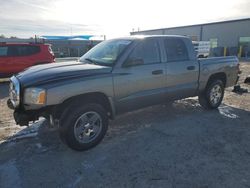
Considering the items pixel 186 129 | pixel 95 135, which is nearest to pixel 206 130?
pixel 186 129

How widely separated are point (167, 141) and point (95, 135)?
51.9 inches

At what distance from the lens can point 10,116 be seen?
5906 millimetres

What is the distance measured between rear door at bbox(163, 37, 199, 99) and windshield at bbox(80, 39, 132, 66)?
1.01 meters

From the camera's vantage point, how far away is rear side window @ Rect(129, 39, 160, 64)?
459 centimetres

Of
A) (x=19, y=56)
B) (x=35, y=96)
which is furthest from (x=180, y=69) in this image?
(x=19, y=56)

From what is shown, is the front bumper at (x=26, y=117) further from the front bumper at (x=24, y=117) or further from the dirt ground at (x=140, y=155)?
the dirt ground at (x=140, y=155)

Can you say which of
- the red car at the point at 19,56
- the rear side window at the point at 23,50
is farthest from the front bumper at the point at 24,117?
the rear side window at the point at 23,50

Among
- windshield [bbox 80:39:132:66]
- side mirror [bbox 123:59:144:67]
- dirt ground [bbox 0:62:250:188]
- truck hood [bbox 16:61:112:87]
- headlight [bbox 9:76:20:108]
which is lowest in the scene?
dirt ground [bbox 0:62:250:188]

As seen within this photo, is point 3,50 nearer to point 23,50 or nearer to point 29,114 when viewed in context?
point 23,50

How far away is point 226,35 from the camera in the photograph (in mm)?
33500

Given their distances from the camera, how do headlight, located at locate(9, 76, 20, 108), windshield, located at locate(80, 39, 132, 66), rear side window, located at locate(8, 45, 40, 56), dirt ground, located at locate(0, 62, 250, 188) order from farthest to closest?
rear side window, located at locate(8, 45, 40, 56) → windshield, located at locate(80, 39, 132, 66) → headlight, located at locate(9, 76, 20, 108) → dirt ground, located at locate(0, 62, 250, 188)

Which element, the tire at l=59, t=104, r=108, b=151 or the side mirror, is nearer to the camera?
the tire at l=59, t=104, r=108, b=151

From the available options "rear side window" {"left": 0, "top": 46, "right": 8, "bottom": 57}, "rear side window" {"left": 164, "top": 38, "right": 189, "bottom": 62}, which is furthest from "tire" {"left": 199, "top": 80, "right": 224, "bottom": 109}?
"rear side window" {"left": 0, "top": 46, "right": 8, "bottom": 57}

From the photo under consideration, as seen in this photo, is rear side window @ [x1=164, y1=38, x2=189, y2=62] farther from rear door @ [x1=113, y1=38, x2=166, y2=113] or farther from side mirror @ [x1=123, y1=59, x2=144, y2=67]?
side mirror @ [x1=123, y1=59, x2=144, y2=67]
